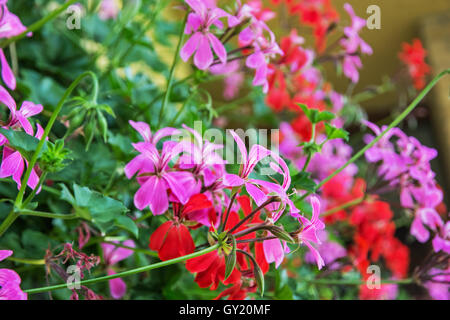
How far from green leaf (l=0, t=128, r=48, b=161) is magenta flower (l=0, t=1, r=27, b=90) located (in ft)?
0.28

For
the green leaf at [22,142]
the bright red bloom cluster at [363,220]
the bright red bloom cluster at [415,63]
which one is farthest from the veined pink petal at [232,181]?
the bright red bloom cluster at [415,63]

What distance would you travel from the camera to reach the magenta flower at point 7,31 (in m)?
0.34

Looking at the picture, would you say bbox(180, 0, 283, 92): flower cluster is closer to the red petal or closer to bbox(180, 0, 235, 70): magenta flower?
bbox(180, 0, 235, 70): magenta flower

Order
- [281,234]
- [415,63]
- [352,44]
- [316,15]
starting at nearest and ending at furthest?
[281,234], [352,44], [316,15], [415,63]

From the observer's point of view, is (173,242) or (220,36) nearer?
(173,242)

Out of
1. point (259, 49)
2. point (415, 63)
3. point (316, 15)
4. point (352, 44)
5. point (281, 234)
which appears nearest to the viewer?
point (281, 234)

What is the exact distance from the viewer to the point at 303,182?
360 millimetres

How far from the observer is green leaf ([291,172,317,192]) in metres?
0.36

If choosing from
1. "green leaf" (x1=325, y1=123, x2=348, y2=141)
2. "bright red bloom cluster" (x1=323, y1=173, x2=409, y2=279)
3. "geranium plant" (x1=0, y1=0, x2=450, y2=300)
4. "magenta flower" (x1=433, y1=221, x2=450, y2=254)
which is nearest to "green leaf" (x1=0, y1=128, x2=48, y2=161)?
"geranium plant" (x1=0, y1=0, x2=450, y2=300)

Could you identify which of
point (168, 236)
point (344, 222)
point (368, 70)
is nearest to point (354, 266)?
point (344, 222)

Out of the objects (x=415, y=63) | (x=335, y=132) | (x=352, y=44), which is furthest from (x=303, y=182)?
(x=415, y=63)

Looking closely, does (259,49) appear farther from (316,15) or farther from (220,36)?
(316,15)

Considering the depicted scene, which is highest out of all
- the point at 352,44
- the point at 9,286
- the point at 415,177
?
the point at 352,44

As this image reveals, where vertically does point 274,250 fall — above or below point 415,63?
below
